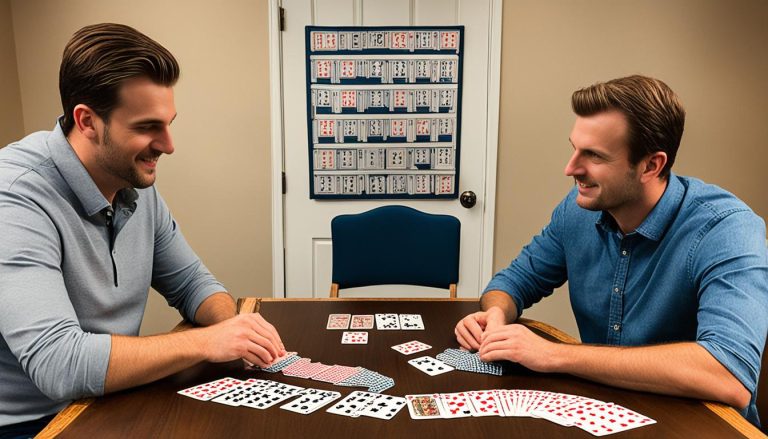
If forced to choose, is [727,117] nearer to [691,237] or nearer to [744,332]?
[691,237]

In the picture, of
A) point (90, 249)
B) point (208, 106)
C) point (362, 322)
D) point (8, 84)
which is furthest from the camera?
point (208, 106)

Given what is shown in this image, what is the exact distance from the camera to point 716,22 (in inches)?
129

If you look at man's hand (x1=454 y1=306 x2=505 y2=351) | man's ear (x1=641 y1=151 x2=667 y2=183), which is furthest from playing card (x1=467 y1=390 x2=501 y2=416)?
man's ear (x1=641 y1=151 x2=667 y2=183)

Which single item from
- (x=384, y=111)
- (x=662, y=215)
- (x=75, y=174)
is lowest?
(x=662, y=215)

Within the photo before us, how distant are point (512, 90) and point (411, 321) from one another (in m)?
1.91

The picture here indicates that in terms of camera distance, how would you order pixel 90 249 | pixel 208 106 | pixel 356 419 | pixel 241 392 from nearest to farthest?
pixel 356 419, pixel 241 392, pixel 90 249, pixel 208 106

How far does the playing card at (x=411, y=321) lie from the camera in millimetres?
1800

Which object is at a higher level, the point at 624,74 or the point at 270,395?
the point at 624,74

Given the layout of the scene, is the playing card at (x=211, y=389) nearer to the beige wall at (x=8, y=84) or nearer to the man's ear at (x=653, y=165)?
the man's ear at (x=653, y=165)

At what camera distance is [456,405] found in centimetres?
126

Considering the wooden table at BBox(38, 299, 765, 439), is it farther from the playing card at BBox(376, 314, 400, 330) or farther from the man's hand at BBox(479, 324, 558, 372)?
the playing card at BBox(376, 314, 400, 330)

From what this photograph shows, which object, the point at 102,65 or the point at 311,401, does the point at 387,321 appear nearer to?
the point at 311,401

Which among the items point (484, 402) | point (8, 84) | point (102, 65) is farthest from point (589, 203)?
point (8, 84)

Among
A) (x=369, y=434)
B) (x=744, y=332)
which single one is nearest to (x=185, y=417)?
(x=369, y=434)
